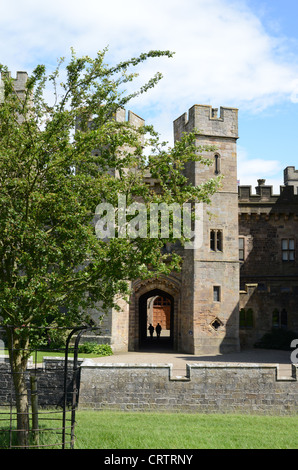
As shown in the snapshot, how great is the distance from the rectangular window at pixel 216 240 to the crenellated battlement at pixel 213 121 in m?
4.82

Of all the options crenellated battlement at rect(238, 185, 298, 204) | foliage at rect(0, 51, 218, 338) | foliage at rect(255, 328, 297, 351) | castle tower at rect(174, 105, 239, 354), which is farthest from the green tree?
crenellated battlement at rect(238, 185, 298, 204)

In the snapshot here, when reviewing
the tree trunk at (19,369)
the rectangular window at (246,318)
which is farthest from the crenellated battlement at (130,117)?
Result: the tree trunk at (19,369)

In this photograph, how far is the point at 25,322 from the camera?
8219 mm

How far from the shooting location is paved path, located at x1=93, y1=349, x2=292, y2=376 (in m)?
18.0

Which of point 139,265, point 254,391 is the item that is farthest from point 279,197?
point 139,265

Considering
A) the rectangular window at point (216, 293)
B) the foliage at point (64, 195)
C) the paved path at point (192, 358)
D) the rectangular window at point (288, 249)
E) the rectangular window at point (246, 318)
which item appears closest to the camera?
the foliage at point (64, 195)

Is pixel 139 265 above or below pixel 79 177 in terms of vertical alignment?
below

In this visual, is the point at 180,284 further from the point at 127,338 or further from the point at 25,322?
the point at 25,322

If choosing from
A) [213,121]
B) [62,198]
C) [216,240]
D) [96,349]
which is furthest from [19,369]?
[213,121]

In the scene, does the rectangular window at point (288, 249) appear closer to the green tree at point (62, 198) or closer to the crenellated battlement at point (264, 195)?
the crenellated battlement at point (264, 195)

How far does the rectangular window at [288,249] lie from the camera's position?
89.4 feet

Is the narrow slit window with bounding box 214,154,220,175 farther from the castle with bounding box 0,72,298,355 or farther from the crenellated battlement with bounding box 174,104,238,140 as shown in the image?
the crenellated battlement with bounding box 174,104,238,140

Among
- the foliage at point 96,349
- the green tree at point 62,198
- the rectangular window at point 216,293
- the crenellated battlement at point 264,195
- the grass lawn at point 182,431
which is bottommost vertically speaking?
the grass lawn at point 182,431

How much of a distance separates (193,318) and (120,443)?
42.1 ft
